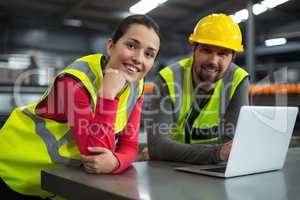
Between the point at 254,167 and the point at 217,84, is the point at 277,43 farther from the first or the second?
the point at 254,167

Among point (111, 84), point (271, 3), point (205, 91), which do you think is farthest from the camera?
point (271, 3)

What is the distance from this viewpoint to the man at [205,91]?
1438mm

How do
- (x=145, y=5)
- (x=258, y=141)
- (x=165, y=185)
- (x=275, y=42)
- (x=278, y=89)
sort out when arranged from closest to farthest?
(x=165, y=185), (x=258, y=141), (x=278, y=89), (x=145, y=5), (x=275, y=42)

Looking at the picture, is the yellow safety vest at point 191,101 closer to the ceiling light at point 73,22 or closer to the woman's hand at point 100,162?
the woman's hand at point 100,162

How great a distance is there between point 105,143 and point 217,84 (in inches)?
29.2

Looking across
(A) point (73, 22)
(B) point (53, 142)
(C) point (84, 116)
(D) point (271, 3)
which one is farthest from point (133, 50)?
(A) point (73, 22)

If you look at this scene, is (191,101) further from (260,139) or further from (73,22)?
(73,22)

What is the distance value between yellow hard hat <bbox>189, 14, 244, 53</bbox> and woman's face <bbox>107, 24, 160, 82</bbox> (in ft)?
1.38

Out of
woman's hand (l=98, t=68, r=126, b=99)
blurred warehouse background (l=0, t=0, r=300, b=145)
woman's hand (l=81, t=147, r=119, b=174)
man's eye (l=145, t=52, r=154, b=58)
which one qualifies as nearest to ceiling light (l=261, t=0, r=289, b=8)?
blurred warehouse background (l=0, t=0, r=300, b=145)

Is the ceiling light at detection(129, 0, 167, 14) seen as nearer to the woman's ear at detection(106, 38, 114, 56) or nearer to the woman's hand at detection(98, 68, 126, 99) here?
the woman's ear at detection(106, 38, 114, 56)

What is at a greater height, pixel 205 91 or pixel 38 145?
pixel 205 91

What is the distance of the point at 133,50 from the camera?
3.58ft

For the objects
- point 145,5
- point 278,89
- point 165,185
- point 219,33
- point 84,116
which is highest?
point 145,5

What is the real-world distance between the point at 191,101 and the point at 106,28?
8008 millimetres
